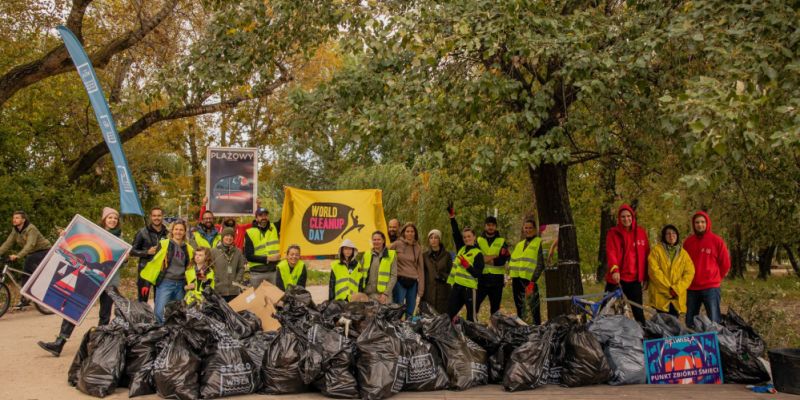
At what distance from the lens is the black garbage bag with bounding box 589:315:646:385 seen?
7164mm

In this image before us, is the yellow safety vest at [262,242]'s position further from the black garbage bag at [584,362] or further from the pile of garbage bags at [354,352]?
the black garbage bag at [584,362]

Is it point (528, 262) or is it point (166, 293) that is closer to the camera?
point (166, 293)

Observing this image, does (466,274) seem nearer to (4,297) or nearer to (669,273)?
(669,273)

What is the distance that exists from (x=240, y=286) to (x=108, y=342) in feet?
7.73

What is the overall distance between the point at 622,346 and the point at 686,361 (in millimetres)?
620

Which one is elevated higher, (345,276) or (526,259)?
(526,259)

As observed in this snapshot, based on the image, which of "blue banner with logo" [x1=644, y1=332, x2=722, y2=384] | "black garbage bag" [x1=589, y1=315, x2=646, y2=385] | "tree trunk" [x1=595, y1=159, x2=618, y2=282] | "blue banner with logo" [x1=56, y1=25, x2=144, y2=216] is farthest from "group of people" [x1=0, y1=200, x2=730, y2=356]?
"tree trunk" [x1=595, y1=159, x2=618, y2=282]

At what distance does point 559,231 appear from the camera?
34.6 feet

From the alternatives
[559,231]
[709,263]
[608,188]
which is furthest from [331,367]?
[608,188]

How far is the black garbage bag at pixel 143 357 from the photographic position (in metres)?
6.80

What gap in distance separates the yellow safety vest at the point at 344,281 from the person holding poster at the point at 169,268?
1.83m

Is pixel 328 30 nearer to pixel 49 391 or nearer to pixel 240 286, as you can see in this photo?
pixel 240 286

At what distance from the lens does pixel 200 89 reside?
9.31 metres

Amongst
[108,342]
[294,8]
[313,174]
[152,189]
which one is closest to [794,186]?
[294,8]
